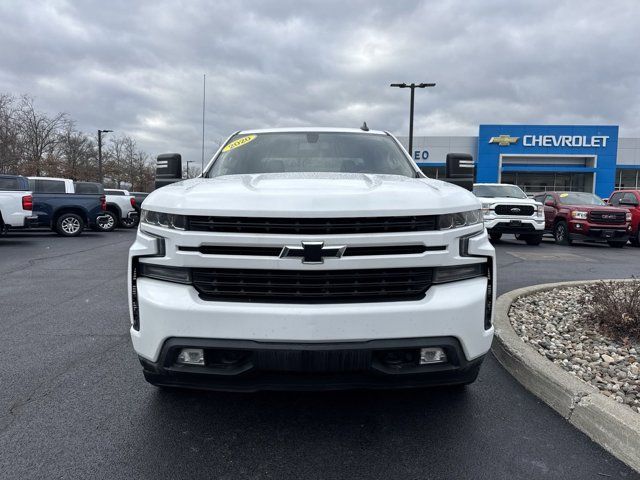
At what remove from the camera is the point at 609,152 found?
37500 millimetres

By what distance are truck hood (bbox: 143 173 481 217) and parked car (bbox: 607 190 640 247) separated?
47.0 feet

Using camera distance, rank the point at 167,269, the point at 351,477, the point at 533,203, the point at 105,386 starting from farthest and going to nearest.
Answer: the point at 533,203
the point at 105,386
the point at 167,269
the point at 351,477

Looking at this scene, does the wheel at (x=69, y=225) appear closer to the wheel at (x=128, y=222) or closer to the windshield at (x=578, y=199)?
the wheel at (x=128, y=222)

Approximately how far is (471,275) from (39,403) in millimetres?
2789

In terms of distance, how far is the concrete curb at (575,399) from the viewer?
2.43 metres

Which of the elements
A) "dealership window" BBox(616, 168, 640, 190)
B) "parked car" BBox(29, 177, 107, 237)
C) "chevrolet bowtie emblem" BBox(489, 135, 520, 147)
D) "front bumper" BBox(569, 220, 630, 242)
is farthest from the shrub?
"dealership window" BBox(616, 168, 640, 190)

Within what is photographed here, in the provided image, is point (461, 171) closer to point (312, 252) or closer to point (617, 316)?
point (617, 316)

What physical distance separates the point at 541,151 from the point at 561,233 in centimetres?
2648

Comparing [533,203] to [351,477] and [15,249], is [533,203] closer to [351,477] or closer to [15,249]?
[351,477]

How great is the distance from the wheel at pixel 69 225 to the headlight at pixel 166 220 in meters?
14.5

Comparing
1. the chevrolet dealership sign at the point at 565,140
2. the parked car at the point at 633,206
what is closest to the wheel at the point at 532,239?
the parked car at the point at 633,206

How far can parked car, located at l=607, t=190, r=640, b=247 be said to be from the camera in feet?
46.3

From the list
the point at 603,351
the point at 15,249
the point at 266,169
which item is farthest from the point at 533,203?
the point at 15,249

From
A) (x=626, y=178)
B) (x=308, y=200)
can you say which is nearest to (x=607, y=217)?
(x=308, y=200)
